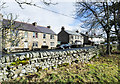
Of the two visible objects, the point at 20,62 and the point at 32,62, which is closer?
the point at 20,62

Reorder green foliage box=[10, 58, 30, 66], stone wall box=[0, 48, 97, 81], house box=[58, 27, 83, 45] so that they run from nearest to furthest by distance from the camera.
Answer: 1. stone wall box=[0, 48, 97, 81]
2. green foliage box=[10, 58, 30, 66]
3. house box=[58, 27, 83, 45]

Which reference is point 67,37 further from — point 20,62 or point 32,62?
point 20,62

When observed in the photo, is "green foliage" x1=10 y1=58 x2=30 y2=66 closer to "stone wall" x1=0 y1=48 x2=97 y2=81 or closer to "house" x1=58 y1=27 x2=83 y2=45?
"stone wall" x1=0 y1=48 x2=97 y2=81

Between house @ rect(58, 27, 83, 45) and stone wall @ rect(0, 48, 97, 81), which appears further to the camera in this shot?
house @ rect(58, 27, 83, 45)

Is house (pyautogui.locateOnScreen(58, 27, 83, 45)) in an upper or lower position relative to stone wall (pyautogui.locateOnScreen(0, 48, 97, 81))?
upper

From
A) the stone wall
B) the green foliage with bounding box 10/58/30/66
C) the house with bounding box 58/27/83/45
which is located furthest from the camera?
A: the house with bounding box 58/27/83/45

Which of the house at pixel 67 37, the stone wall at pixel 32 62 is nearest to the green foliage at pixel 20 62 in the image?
the stone wall at pixel 32 62

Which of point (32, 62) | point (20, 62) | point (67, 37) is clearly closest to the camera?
point (20, 62)

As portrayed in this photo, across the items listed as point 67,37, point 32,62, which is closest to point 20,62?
point 32,62

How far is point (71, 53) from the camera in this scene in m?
7.02

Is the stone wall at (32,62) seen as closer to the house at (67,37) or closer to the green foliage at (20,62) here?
the green foliage at (20,62)

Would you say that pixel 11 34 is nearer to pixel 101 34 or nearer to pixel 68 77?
pixel 68 77

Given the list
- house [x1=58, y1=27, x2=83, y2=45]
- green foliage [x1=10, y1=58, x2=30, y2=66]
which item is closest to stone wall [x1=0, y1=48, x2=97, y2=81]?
green foliage [x1=10, y1=58, x2=30, y2=66]

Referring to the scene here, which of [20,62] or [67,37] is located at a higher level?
[67,37]
